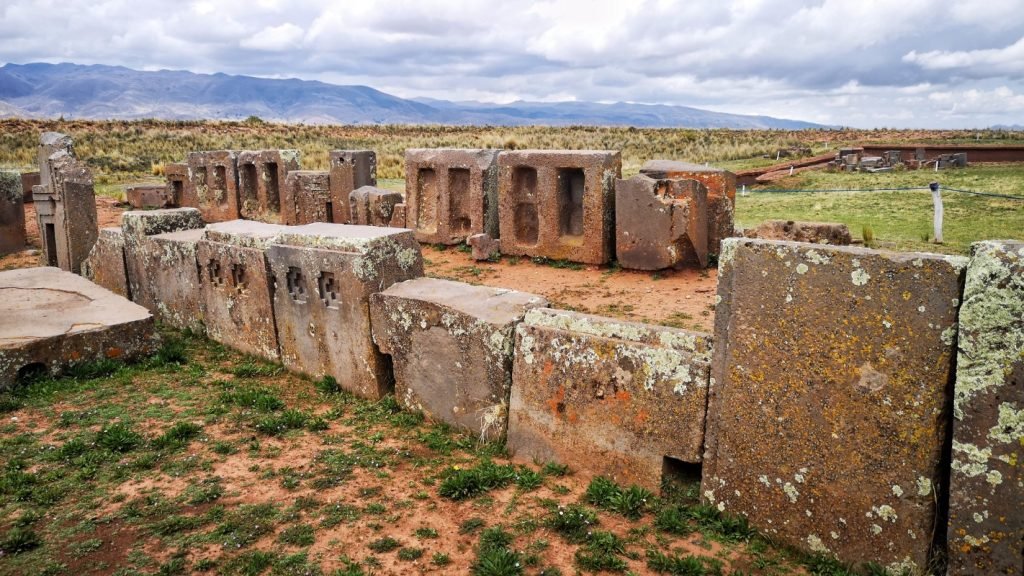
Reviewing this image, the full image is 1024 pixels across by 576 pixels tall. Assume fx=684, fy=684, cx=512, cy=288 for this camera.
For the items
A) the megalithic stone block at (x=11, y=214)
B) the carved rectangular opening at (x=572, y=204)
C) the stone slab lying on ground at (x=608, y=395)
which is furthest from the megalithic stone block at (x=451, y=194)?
the megalithic stone block at (x=11, y=214)

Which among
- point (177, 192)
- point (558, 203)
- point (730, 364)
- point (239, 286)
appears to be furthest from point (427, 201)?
point (730, 364)

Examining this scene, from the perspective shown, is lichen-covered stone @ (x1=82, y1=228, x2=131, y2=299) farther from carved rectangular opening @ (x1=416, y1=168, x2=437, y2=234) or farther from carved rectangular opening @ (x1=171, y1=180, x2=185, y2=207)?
carved rectangular opening @ (x1=171, y1=180, x2=185, y2=207)

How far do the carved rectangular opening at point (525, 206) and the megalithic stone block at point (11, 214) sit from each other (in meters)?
10.3

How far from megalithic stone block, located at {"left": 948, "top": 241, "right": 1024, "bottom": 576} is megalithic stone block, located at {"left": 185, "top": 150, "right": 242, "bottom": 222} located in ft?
53.7

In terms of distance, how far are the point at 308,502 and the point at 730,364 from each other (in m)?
2.80

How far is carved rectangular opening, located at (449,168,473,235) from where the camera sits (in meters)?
13.0

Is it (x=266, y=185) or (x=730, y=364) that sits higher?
(x=266, y=185)

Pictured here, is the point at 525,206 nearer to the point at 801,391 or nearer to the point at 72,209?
the point at 72,209

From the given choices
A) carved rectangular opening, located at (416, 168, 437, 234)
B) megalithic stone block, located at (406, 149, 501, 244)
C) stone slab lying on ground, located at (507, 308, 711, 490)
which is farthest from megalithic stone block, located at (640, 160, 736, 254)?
stone slab lying on ground, located at (507, 308, 711, 490)

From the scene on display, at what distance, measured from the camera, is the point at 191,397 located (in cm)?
636

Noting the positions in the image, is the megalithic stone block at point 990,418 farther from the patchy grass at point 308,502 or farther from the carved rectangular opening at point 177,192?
the carved rectangular opening at point 177,192

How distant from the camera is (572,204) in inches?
467

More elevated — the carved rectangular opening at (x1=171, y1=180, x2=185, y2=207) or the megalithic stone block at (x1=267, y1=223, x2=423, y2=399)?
the carved rectangular opening at (x1=171, y1=180, x2=185, y2=207)

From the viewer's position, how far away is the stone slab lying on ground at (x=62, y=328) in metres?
6.53
